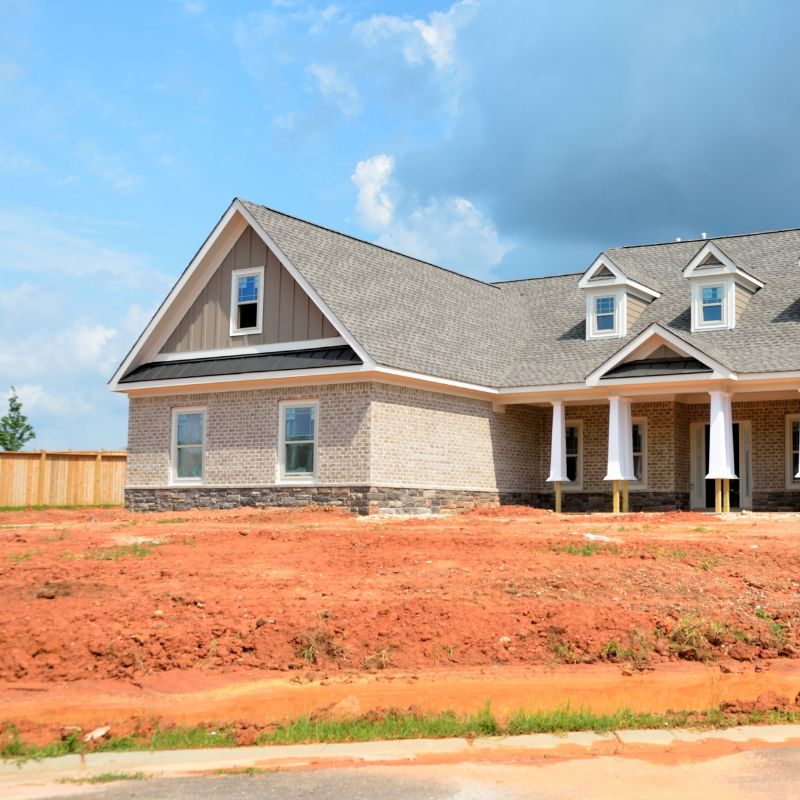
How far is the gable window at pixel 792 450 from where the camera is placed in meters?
25.6

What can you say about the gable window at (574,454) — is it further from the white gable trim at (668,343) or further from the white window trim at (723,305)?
the white window trim at (723,305)

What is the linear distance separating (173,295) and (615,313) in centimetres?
1092

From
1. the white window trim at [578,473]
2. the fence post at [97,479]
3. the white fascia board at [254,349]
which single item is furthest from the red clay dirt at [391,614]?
the fence post at [97,479]

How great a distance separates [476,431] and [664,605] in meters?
14.8

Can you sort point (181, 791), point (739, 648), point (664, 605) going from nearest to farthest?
point (181, 791), point (739, 648), point (664, 605)

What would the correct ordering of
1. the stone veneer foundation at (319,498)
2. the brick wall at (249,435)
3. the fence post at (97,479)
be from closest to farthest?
the stone veneer foundation at (319,498) → the brick wall at (249,435) → the fence post at (97,479)

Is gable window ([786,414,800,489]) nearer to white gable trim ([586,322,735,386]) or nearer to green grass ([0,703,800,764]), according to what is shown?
white gable trim ([586,322,735,386])

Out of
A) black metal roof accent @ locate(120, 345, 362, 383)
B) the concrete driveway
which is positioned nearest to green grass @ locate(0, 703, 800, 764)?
the concrete driveway

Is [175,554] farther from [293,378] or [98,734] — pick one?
[293,378]

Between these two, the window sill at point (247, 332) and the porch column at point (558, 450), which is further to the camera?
the porch column at point (558, 450)

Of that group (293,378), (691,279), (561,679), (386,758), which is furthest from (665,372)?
(386,758)

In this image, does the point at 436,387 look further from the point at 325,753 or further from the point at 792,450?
the point at 325,753

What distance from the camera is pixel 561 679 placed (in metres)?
9.88

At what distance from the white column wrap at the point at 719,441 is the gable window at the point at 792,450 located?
2.66 metres
